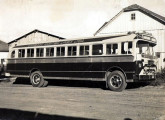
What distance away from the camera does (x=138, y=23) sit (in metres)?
30.8

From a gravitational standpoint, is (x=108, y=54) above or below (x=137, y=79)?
above

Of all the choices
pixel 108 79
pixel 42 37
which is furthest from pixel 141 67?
pixel 42 37

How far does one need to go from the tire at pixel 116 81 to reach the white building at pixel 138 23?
13623 millimetres

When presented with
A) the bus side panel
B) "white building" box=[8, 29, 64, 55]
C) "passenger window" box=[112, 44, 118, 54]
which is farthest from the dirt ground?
"white building" box=[8, 29, 64, 55]

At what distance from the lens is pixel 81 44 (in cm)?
1595

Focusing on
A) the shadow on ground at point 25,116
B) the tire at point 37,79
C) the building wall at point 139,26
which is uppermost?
the building wall at point 139,26

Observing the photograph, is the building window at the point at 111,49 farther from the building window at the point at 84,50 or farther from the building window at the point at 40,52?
the building window at the point at 40,52

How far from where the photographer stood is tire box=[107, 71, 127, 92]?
1431cm

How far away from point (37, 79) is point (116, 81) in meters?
5.80

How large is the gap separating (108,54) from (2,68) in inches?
726

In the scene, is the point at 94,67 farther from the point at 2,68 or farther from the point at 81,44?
the point at 2,68

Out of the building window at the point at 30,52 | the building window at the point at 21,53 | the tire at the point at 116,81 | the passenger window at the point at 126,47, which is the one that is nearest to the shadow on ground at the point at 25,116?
the tire at the point at 116,81

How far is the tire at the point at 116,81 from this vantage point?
1431 centimetres

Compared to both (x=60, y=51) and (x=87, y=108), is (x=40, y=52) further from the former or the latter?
(x=87, y=108)
